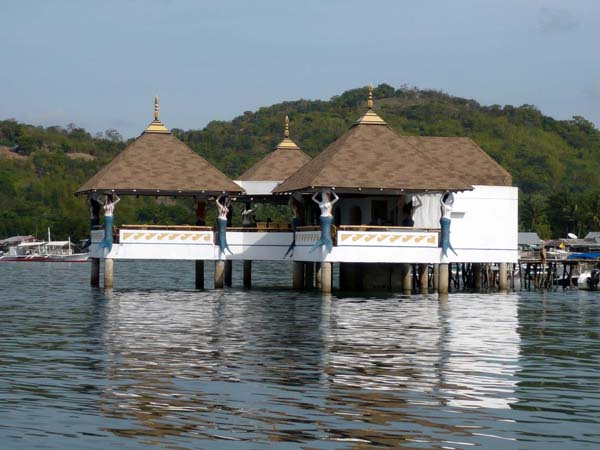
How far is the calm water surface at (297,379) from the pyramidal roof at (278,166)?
22050 millimetres

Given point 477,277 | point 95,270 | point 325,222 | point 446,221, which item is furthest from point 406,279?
point 95,270

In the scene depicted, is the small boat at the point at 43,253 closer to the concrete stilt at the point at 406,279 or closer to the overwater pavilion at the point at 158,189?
the overwater pavilion at the point at 158,189

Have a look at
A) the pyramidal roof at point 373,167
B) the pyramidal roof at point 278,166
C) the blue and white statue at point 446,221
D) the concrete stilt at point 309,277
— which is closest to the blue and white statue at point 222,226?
the pyramidal roof at point 373,167

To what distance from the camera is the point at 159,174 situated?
6056cm

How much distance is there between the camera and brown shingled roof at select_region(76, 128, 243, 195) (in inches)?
2340

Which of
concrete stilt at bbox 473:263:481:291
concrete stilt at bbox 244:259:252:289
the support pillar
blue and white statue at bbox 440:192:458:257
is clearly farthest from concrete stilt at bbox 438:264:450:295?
concrete stilt at bbox 244:259:252:289

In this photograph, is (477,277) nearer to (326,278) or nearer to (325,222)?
(326,278)

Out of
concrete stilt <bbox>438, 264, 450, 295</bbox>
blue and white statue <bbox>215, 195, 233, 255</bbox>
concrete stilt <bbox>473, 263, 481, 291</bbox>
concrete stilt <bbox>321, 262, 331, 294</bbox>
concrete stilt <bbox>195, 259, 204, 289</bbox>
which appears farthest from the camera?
concrete stilt <bbox>473, 263, 481, 291</bbox>

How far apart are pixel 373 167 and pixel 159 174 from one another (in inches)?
418

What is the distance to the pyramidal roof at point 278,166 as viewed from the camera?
69.1m

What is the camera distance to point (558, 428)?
68.7 ft

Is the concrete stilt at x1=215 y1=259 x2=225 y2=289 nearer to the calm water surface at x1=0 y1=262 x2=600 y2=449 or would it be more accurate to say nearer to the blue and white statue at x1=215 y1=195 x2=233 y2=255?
the blue and white statue at x1=215 y1=195 x2=233 y2=255

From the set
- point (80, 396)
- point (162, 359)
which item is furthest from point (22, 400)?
point (162, 359)

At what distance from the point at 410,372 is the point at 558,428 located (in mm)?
7121
